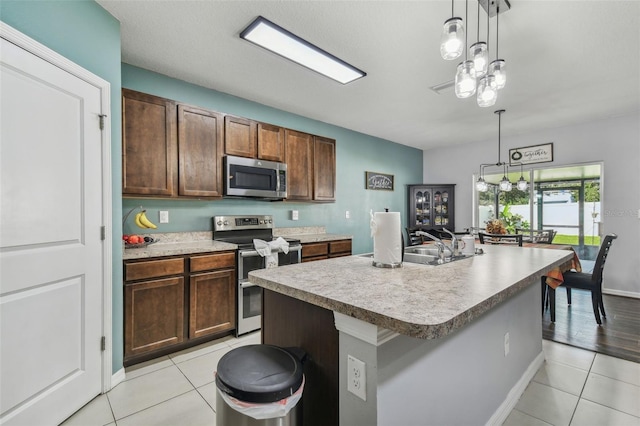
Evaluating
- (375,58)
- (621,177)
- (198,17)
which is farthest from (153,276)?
(621,177)

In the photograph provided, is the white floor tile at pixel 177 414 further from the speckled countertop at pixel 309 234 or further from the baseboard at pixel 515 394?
the speckled countertop at pixel 309 234

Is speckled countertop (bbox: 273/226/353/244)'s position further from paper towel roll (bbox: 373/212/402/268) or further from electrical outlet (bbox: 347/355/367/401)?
electrical outlet (bbox: 347/355/367/401)

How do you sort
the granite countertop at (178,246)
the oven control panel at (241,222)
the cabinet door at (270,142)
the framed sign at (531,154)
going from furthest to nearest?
the framed sign at (531,154), the cabinet door at (270,142), the oven control panel at (241,222), the granite countertop at (178,246)

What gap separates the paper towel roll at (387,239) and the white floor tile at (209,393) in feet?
4.45

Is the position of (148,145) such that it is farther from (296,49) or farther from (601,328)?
(601,328)

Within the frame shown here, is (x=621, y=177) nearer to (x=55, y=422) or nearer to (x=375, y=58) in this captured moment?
(x=375, y=58)

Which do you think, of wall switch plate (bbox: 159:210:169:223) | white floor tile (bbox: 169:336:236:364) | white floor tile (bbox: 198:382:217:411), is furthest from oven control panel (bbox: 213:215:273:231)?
white floor tile (bbox: 198:382:217:411)

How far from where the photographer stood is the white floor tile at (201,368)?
2152 mm

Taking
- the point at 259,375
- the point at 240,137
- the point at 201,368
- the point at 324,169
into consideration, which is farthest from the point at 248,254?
the point at 259,375

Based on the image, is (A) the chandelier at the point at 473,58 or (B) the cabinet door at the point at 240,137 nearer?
(A) the chandelier at the point at 473,58

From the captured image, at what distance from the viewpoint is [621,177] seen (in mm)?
4184

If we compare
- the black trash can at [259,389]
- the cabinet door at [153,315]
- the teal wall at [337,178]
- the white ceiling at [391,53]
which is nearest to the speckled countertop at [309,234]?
the teal wall at [337,178]

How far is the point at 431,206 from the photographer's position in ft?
19.2

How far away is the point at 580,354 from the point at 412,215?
3590 mm
